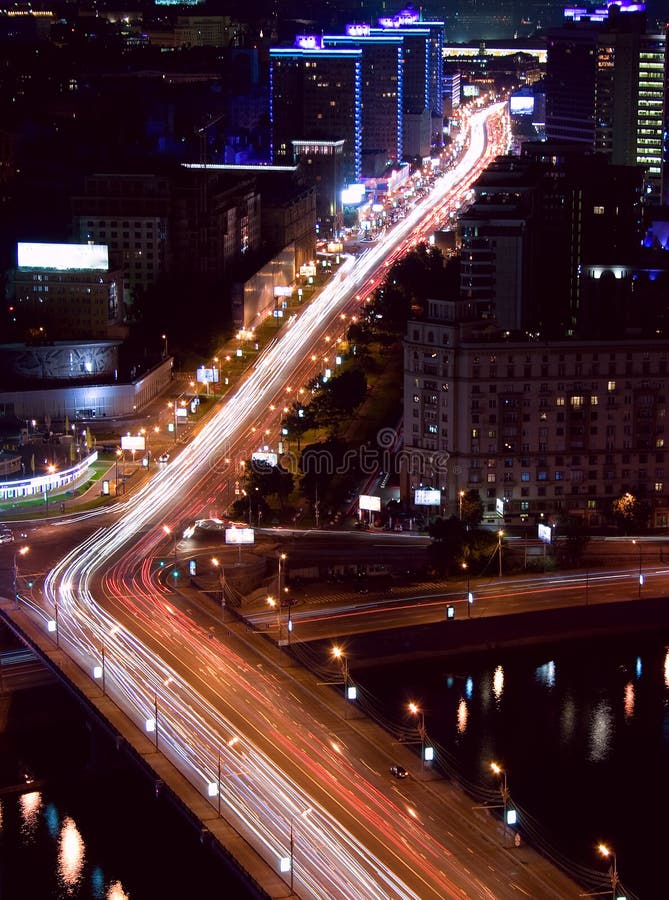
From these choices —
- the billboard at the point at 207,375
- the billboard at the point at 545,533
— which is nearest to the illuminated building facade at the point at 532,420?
the billboard at the point at 545,533

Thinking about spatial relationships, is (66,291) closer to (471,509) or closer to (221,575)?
(471,509)

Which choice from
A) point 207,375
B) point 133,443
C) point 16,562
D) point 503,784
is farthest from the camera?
point 207,375

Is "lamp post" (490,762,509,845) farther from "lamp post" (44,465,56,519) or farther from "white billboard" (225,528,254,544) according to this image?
"lamp post" (44,465,56,519)

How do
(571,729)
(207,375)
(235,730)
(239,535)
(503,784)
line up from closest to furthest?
(503,784), (235,730), (571,729), (239,535), (207,375)

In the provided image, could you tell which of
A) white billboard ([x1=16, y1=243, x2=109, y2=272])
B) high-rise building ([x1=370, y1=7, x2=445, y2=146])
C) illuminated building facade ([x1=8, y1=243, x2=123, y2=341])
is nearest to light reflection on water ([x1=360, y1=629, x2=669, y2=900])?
illuminated building facade ([x1=8, y1=243, x2=123, y2=341])

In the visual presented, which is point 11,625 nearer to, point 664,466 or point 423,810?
point 423,810

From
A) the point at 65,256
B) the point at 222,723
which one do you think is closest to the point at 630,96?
the point at 65,256

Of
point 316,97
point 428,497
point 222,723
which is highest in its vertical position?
point 316,97
